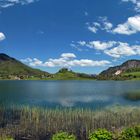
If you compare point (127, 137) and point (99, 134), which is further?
point (127, 137)

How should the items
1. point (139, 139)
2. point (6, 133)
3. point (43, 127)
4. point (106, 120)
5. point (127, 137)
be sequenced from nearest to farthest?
point (139, 139) → point (127, 137) → point (6, 133) → point (43, 127) → point (106, 120)

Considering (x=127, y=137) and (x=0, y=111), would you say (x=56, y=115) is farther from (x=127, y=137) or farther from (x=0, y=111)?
(x=127, y=137)

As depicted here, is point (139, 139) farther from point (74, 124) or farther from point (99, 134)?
point (74, 124)

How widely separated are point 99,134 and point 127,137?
4.43m

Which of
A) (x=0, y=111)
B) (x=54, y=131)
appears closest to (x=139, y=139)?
(x=54, y=131)

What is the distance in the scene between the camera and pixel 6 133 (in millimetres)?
44625

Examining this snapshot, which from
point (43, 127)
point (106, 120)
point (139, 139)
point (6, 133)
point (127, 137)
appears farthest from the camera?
point (106, 120)

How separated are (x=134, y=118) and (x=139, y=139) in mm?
27690

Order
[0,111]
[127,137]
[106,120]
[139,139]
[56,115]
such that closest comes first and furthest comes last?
1. [139,139]
2. [127,137]
3. [106,120]
4. [56,115]
5. [0,111]

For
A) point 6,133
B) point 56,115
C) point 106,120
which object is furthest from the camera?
point 56,115

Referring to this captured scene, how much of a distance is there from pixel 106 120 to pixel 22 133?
17.6 metres

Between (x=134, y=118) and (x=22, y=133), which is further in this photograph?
(x=134, y=118)

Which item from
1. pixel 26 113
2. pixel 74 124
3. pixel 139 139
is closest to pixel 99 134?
pixel 139 139

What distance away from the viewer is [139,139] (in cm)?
3189
